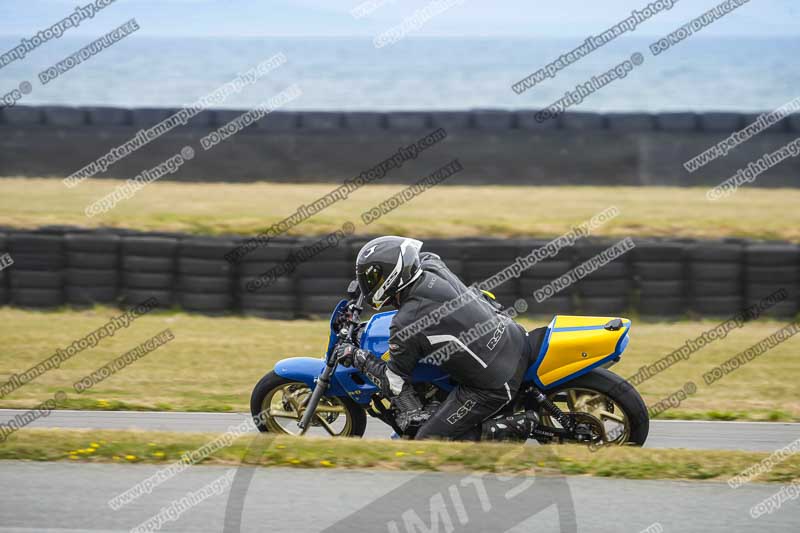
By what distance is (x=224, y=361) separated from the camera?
34.1 feet

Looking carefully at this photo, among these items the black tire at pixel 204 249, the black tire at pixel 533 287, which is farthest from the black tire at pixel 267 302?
the black tire at pixel 533 287

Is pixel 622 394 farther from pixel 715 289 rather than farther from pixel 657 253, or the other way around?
pixel 715 289

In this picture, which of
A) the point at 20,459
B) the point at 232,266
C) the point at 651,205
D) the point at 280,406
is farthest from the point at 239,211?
the point at 20,459

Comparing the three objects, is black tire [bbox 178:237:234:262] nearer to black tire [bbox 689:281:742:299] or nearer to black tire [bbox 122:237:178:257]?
black tire [bbox 122:237:178:257]

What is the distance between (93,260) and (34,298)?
2.75 ft

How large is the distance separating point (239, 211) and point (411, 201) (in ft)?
9.76

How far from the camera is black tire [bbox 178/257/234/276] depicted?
477 inches

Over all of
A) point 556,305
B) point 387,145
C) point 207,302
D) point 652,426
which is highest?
point 387,145

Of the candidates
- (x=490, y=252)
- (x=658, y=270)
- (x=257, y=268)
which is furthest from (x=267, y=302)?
(x=658, y=270)

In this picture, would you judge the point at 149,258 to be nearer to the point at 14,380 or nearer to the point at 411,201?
Answer: the point at 14,380

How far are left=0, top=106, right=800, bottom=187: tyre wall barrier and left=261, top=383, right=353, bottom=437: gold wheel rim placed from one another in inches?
480

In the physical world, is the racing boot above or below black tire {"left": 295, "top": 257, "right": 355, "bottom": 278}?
below

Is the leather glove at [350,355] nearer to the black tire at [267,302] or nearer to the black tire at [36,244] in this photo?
the black tire at [267,302]

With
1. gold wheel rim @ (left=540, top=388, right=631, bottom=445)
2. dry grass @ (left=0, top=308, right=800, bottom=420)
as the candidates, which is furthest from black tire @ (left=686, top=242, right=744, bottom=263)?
gold wheel rim @ (left=540, top=388, right=631, bottom=445)
